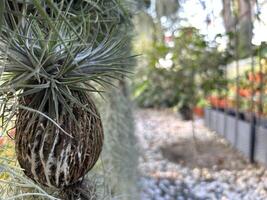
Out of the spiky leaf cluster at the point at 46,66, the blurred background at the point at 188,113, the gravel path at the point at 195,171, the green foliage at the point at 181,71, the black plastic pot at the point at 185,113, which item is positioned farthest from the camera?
the black plastic pot at the point at 185,113

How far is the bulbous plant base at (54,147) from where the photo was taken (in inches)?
25.4

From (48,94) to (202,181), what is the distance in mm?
2619

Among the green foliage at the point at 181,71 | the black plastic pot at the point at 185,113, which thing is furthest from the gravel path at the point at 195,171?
the black plastic pot at the point at 185,113

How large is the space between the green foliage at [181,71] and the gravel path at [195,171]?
650 millimetres

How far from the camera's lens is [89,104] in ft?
2.33

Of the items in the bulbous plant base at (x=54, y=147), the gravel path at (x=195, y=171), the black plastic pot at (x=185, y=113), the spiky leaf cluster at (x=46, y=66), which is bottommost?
the gravel path at (x=195, y=171)

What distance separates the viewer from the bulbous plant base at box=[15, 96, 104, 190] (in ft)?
2.12

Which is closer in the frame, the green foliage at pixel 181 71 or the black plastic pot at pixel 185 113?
the green foliage at pixel 181 71

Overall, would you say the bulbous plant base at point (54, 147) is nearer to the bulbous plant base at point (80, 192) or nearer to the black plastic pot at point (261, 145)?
the bulbous plant base at point (80, 192)

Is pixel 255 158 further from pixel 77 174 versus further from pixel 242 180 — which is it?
pixel 77 174

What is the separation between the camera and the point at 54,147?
2.12ft

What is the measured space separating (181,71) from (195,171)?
6.84 feet

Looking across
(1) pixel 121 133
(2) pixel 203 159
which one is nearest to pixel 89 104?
(1) pixel 121 133

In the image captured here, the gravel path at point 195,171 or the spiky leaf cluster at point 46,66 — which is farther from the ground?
the spiky leaf cluster at point 46,66
